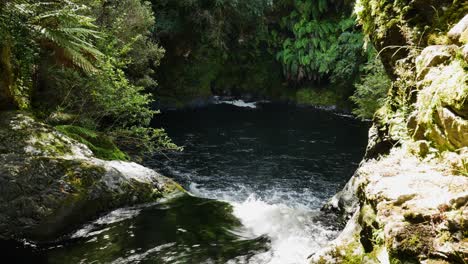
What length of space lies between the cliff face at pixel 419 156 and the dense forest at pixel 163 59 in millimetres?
4564

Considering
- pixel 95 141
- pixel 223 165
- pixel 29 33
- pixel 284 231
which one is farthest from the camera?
pixel 223 165

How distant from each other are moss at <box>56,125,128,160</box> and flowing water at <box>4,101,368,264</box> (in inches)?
79.2

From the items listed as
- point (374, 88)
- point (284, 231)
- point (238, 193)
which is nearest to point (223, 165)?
point (238, 193)

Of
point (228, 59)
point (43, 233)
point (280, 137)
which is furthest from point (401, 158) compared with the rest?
point (228, 59)

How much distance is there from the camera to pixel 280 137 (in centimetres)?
1595

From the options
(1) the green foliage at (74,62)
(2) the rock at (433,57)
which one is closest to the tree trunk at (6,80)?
(1) the green foliage at (74,62)

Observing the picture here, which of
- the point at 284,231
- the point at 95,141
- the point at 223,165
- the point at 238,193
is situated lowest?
the point at 238,193

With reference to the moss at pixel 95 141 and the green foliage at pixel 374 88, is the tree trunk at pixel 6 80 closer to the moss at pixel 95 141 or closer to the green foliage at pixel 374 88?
the moss at pixel 95 141

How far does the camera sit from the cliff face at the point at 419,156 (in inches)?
96.0

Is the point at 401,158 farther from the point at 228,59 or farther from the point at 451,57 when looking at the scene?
the point at 228,59

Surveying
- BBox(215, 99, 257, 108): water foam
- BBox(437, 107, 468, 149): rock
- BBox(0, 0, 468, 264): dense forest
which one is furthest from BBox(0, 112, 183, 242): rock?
BBox(215, 99, 257, 108): water foam

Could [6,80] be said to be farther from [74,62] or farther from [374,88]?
[374,88]

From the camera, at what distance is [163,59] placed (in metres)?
21.5

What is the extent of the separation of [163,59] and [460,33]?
1933 cm
